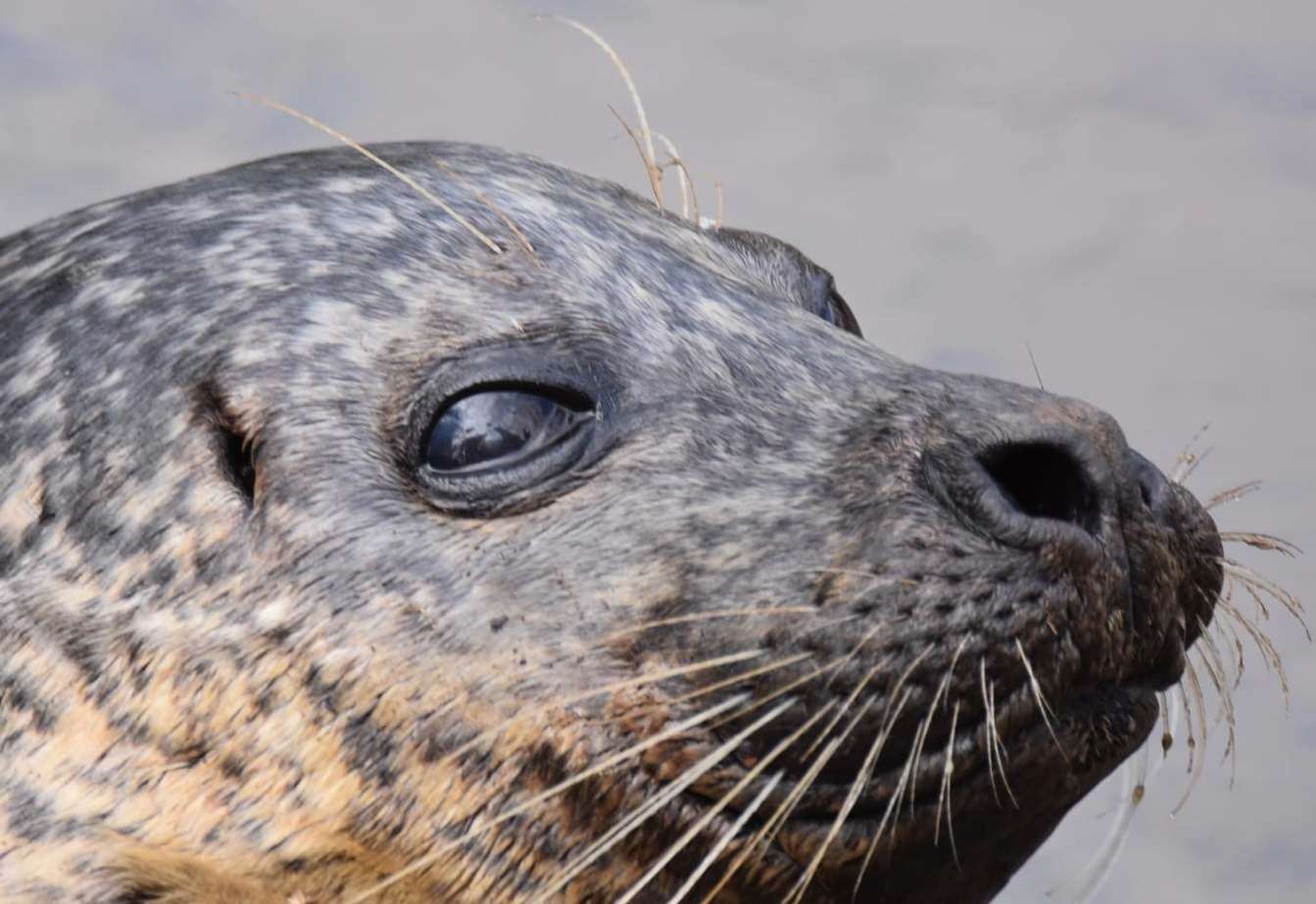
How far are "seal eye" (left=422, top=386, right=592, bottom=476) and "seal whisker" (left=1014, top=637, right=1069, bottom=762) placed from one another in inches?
39.3

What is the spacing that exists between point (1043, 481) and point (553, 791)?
1153mm

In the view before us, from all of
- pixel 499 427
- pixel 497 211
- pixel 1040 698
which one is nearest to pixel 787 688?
pixel 1040 698

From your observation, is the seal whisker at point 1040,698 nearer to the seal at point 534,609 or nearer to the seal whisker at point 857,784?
the seal at point 534,609

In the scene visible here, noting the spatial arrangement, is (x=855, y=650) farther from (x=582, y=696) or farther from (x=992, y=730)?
(x=582, y=696)

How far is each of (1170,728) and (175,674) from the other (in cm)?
218

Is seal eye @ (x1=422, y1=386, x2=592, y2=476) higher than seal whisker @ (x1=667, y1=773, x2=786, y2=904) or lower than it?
higher

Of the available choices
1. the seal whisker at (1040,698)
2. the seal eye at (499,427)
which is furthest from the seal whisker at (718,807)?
the seal eye at (499,427)

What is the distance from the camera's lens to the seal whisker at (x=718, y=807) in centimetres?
401

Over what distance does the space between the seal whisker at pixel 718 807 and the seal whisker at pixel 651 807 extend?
52 millimetres

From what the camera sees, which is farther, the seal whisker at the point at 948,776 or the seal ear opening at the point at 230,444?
the seal ear opening at the point at 230,444

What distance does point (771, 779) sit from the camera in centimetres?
410

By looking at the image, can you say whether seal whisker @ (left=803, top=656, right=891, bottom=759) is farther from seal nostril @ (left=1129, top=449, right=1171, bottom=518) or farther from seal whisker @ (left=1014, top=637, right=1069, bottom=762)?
seal nostril @ (left=1129, top=449, right=1171, bottom=518)

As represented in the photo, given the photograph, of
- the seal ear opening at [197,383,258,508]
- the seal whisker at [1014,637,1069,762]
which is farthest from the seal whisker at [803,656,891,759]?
the seal ear opening at [197,383,258,508]

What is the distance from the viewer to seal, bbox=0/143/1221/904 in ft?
13.3
